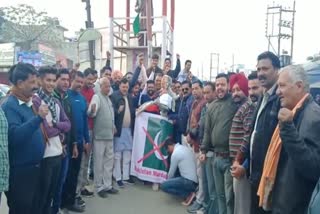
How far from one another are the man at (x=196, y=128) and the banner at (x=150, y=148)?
3.49ft

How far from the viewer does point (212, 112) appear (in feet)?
17.2

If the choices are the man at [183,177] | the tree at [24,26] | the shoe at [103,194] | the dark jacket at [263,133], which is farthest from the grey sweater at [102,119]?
the tree at [24,26]

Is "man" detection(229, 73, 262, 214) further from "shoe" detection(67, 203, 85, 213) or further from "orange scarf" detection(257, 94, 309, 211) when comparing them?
"shoe" detection(67, 203, 85, 213)

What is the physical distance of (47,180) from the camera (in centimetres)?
438

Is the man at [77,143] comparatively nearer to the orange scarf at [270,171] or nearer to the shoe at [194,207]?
the shoe at [194,207]

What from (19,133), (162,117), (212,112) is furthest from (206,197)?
(19,133)

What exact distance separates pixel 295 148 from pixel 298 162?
0.10 m

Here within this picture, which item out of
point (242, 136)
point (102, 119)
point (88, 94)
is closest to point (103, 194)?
point (102, 119)

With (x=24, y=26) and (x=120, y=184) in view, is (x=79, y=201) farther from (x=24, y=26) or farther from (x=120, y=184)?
(x=24, y=26)

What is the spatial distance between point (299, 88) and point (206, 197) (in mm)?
3268

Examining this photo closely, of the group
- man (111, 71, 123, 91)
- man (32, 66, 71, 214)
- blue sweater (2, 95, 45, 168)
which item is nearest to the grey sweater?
man (111, 71, 123, 91)

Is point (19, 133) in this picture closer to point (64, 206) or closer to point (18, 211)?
point (18, 211)

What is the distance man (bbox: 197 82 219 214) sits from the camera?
5504mm

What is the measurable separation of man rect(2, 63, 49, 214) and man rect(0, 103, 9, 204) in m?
0.22
